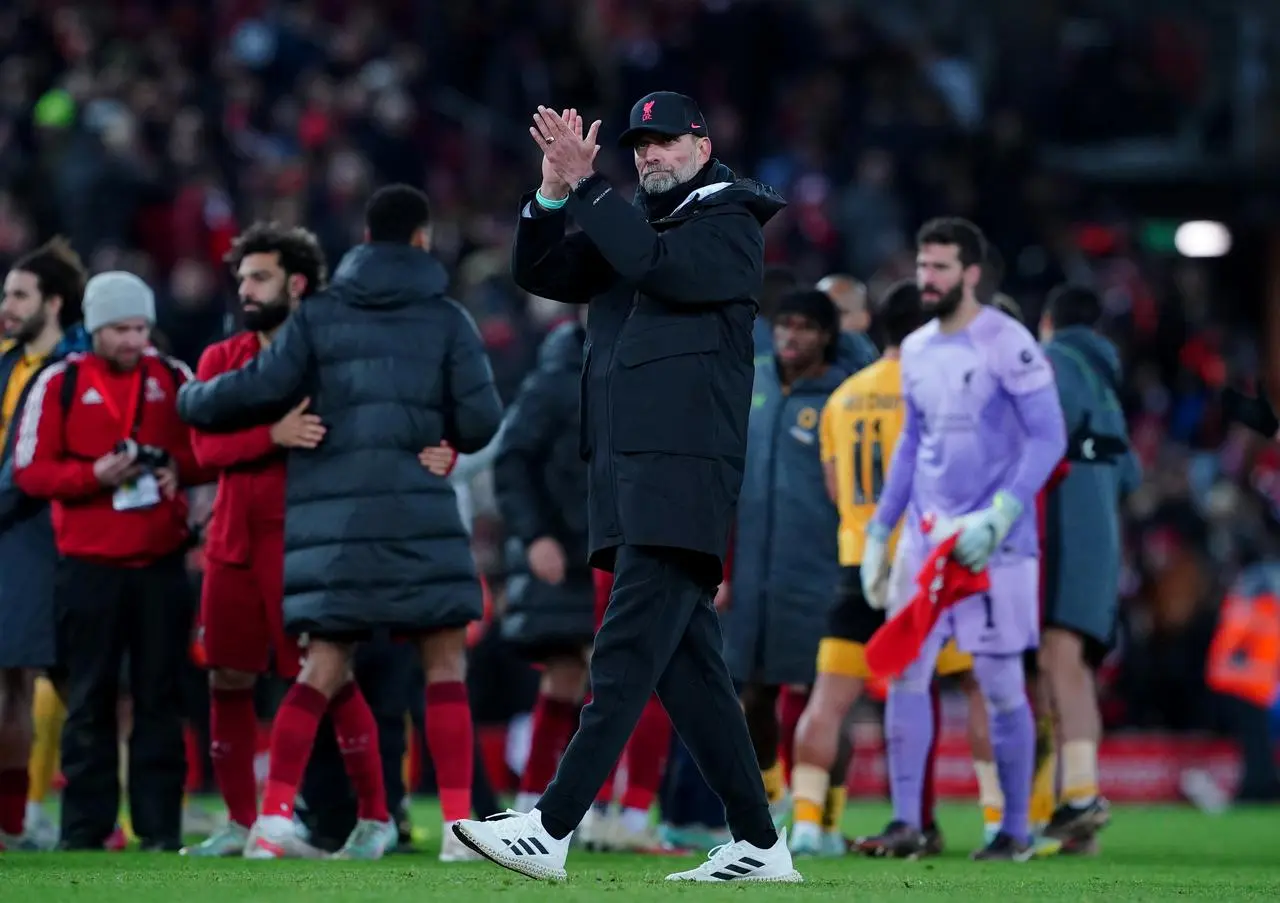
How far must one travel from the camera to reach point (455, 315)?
954 cm

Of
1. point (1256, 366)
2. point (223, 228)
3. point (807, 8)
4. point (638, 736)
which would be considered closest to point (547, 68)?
point (807, 8)

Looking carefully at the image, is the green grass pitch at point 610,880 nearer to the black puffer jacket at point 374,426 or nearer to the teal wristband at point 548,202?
the black puffer jacket at point 374,426

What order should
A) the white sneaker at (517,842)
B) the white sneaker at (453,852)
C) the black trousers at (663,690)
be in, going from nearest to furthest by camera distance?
the white sneaker at (517,842) → the black trousers at (663,690) → the white sneaker at (453,852)

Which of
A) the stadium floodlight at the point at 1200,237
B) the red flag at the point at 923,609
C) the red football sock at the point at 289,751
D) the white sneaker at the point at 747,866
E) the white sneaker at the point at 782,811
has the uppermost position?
the stadium floodlight at the point at 1200,237

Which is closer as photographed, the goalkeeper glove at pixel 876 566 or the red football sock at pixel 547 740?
the goalkeeper glove at pixel 876 566

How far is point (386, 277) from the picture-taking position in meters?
9.41

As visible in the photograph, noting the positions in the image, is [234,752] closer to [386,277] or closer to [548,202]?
[386,277]

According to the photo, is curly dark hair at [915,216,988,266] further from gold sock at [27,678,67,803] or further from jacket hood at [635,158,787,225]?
gold sock at [27,678,67,803]

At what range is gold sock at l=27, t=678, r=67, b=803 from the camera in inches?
444

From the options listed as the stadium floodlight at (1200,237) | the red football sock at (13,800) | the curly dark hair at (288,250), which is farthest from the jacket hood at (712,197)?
the stadium floodlight at (1200,237)

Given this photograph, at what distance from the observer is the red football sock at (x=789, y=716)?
11.5 m

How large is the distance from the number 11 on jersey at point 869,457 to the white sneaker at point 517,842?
3.58 meters

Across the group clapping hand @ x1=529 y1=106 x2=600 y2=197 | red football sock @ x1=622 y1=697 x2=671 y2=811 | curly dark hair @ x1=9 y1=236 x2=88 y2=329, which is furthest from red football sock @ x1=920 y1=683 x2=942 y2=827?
curly dark hair @ x1=9 y1=236 x2=88 y2=329

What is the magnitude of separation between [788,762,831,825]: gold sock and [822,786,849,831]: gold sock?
0.45 metres
